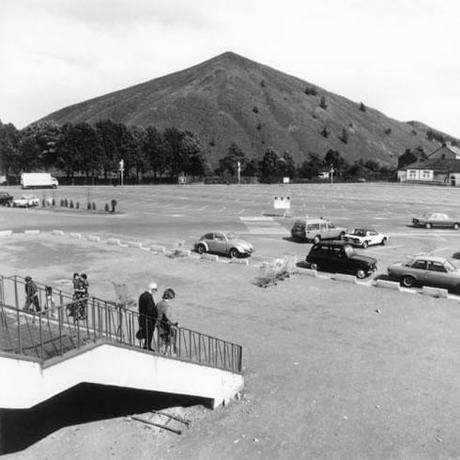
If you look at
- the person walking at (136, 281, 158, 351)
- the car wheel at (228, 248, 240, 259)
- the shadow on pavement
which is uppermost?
the person walking at (136, 281, 158, 351)

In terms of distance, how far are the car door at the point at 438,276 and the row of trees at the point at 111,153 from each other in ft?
265

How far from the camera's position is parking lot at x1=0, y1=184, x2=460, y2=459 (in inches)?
380

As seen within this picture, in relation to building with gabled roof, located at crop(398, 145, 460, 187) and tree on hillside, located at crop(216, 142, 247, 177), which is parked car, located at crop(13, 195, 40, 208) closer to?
tree on hillside, located at crop(216, 142, 247, 177)

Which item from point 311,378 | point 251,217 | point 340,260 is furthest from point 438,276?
point 251,217

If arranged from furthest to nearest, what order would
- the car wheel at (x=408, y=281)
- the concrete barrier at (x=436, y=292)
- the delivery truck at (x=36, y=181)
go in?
the delivery truck at (x=36, y=181), the car wheel at (x=408, y=281), the concrete barrier at (x=436, y=292)

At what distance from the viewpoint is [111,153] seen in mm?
94562

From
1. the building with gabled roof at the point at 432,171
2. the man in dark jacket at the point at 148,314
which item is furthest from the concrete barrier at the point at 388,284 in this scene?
the building with gabled roof at the point at 432,171

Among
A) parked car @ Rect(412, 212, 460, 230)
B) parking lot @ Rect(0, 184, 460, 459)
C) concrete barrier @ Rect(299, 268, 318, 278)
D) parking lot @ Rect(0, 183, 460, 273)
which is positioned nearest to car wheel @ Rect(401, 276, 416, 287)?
parking lot @ Rect(0, 184, 460, 459)

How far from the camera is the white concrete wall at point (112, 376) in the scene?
738 centimetres

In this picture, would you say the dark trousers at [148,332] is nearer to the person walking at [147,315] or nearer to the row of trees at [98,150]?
the person walking at [147,315]

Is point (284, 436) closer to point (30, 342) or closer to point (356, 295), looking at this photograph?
point (30, 342)

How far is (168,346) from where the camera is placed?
11289 mm

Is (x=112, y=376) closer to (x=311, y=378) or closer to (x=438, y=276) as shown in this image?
(x=311, y=378)

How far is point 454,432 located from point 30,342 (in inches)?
353
